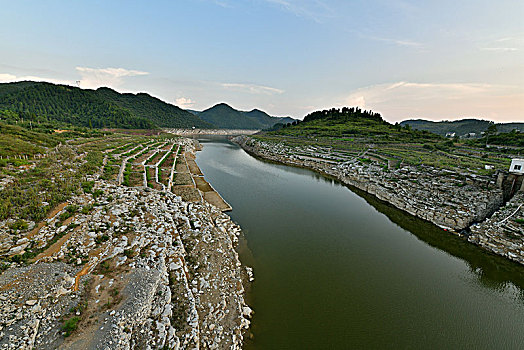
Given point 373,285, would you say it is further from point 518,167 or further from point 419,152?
point 419,152

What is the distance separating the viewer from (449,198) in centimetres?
1686

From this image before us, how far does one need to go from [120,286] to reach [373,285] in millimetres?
10860

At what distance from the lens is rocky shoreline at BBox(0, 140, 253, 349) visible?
532 centimetres

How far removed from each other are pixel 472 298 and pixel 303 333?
8470 mm

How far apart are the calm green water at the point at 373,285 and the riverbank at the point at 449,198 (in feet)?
3.22

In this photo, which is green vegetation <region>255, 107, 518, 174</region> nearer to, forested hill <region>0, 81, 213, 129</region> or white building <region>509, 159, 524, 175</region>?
white building <region>509, 159, 524, 175</region>

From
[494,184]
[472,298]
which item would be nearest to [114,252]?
[472,298]

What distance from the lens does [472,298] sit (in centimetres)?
954

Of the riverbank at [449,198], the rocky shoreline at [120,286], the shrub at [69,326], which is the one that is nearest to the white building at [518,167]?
the riverbank at [449,198]

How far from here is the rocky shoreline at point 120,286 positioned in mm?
5324

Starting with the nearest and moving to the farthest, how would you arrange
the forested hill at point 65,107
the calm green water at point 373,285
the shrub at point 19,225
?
the shrub at point 19,225 < the calm green water at point 373,285 < the forested hill at point 65,107

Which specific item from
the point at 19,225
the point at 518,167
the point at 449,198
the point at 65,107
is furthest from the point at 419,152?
the point at 65,107

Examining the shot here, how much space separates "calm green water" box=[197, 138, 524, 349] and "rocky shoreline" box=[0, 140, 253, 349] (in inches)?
63.6

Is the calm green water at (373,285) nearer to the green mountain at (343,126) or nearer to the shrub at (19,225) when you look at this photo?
the shrub at (19,225)
